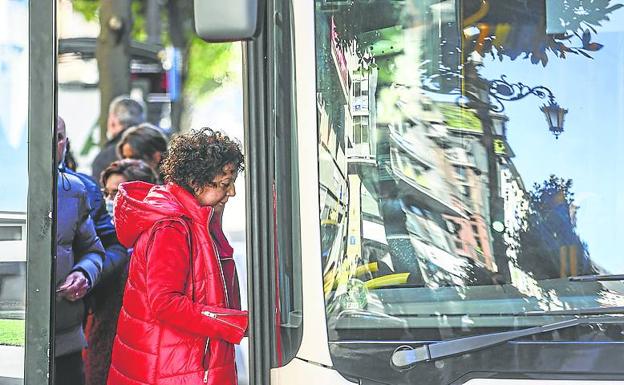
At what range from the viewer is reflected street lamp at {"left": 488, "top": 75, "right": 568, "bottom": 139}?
2.73 m

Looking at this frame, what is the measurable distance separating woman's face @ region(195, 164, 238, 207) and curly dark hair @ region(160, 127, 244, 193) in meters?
0.01

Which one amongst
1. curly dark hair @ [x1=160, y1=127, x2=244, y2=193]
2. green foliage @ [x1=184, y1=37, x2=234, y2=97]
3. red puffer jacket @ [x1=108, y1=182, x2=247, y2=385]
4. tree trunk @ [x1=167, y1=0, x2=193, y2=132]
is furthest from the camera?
green foliage @ [x1=184, y1=37, x2=234, y2=97]

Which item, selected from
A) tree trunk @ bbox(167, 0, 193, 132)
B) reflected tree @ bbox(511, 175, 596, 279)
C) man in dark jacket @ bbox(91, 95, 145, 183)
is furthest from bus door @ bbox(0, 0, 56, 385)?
tree trunk @ bbox(167, 0, 193, 132)

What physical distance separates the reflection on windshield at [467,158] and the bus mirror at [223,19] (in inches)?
8.6

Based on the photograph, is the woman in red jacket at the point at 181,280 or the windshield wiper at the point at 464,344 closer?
the windshield wiper at the point at 464,344

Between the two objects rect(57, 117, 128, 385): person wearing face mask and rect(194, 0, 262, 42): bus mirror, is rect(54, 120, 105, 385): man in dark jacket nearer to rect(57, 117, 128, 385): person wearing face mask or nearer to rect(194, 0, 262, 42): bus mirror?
rect(57, 117, 128, 385): person wearing face mask

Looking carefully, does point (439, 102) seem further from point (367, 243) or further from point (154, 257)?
point (154, 257)

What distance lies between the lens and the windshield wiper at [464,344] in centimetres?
268

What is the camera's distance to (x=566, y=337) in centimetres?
267

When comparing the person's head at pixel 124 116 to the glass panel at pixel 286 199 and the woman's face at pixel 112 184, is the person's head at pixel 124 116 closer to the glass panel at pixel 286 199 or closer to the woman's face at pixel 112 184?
the woman's face at pixel 112 184

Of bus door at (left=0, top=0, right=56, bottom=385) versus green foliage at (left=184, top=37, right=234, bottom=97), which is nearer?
bus door at (left=0, top=0, right=56, bottom=385)

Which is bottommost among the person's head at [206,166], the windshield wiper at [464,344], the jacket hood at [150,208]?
the windshield wiper at [464,344]

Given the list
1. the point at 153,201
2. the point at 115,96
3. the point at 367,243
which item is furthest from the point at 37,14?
the point at 115,96

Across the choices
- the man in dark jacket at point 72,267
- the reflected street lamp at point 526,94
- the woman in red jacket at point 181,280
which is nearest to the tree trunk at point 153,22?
the man in dark jacket at point 72,267
